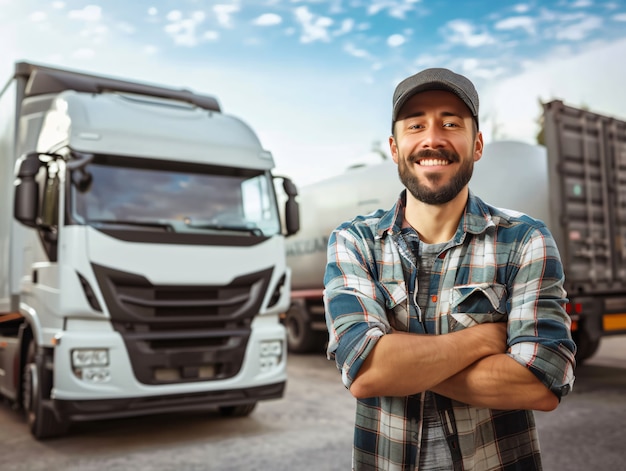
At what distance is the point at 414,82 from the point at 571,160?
6745 millimetres

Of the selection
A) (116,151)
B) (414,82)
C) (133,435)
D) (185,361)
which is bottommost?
(133,435)

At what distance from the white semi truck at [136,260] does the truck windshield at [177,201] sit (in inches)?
0.5

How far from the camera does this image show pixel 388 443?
1.59 meters

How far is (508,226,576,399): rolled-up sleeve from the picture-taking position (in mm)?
1552

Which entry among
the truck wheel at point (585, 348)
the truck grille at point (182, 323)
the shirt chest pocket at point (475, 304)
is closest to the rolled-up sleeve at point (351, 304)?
the shirt chest pocket at point (475, 304)

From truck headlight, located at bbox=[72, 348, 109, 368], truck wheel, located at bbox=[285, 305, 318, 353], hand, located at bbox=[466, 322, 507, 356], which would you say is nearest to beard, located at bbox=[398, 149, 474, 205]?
hand, located at bbox=[466, 322, 507, 356]

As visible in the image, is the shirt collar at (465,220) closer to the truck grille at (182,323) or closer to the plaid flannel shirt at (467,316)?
the plaid flannel shirt at (467,316)

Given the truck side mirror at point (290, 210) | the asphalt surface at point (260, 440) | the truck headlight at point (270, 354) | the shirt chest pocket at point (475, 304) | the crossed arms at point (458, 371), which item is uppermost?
the truck side mirror at point (290, 210)

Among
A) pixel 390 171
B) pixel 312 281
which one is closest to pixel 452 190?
pixel 390 171

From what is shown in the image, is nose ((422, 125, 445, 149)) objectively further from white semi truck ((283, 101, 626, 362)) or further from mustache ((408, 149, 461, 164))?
white semi truck ((283, 101, 626, 362))

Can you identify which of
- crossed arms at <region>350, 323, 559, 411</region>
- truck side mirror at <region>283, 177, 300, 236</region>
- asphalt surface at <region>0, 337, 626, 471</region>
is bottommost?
asphalt surface at <region>0, 337, 626, 471</region>

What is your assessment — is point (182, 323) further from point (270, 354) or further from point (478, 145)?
point (478, 145)

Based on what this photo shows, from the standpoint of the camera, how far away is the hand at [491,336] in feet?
5.24

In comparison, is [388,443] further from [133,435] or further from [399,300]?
[133,435]
